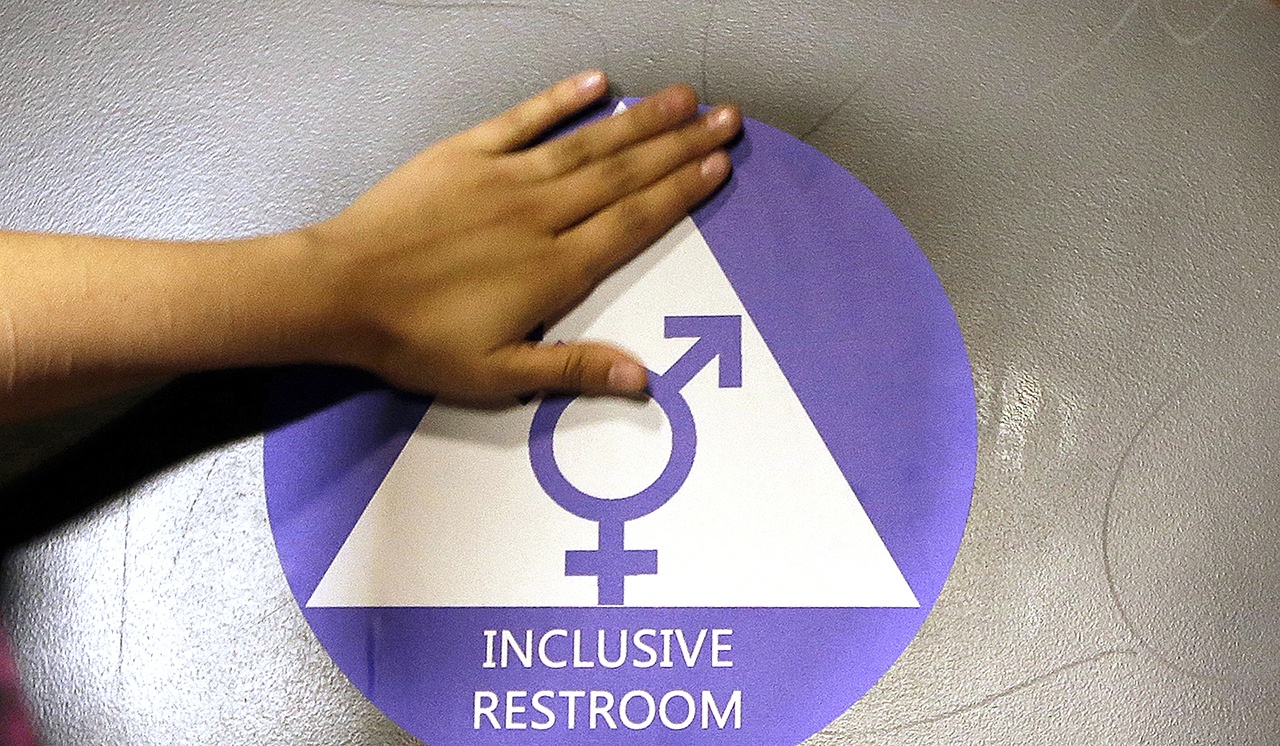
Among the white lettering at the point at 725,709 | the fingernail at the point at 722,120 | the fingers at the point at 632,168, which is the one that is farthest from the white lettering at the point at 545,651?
the fingernail at the point at 722,120

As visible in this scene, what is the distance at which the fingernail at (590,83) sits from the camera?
44.2 inches

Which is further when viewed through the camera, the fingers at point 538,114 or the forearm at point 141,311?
the fingers at point 538,114

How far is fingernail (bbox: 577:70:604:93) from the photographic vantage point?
1.12 metres

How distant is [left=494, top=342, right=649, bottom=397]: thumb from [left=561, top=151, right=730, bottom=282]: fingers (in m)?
0.08

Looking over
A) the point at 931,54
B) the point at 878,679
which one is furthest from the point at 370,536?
the point at 931,54

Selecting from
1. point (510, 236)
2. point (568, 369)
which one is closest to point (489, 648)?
point (568, 369)

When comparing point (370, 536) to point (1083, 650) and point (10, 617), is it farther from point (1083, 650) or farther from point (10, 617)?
point (1083, 650)

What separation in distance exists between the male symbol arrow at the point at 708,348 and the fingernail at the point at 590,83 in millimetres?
233

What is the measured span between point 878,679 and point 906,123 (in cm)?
50

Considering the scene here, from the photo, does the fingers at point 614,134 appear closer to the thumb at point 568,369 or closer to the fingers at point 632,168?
the fingers at point 632,168

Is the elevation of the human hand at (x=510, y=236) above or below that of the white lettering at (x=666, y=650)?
above

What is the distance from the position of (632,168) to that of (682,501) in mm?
305

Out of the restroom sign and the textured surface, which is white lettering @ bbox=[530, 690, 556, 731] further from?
the textured surface

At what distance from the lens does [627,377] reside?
3.49 feet
